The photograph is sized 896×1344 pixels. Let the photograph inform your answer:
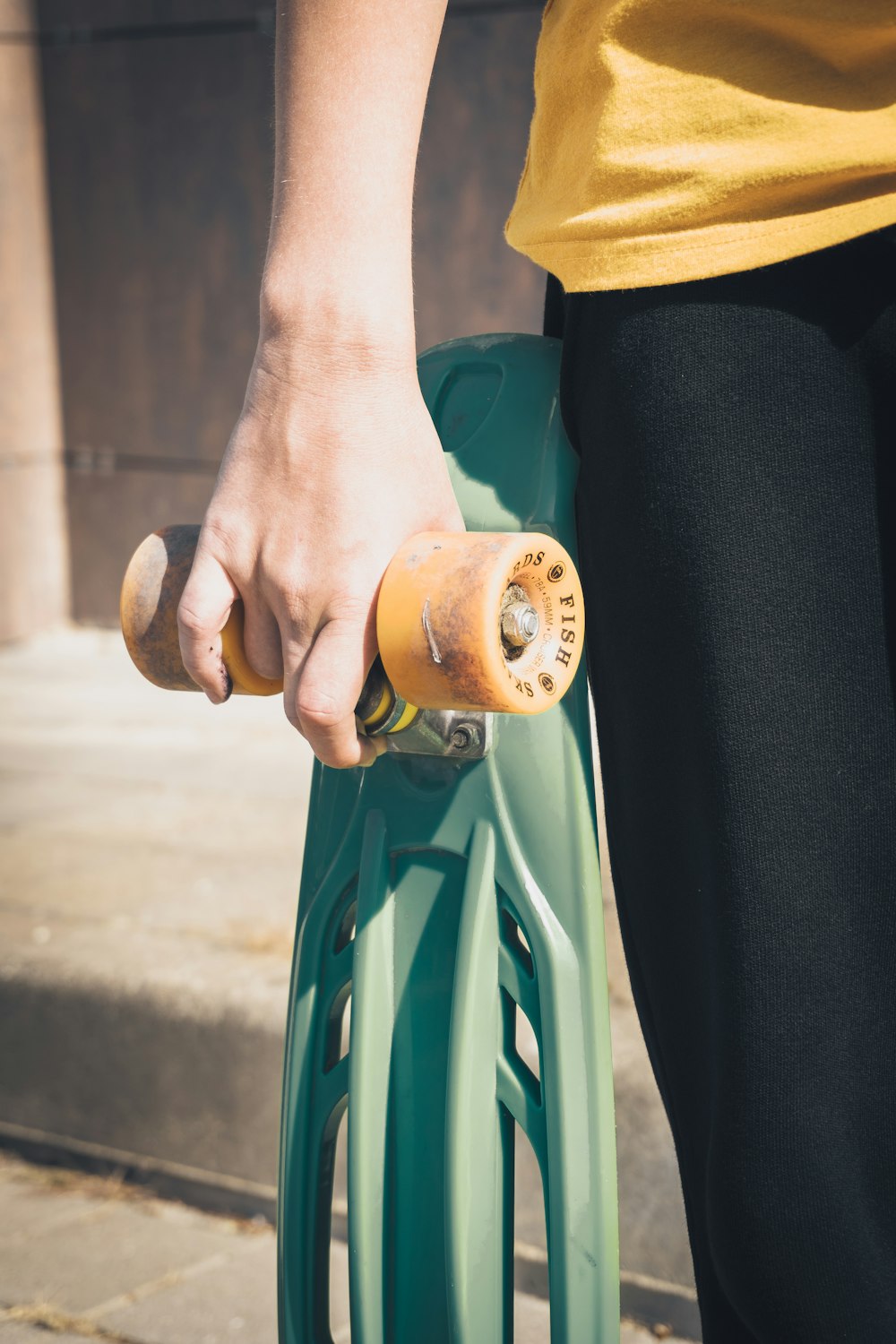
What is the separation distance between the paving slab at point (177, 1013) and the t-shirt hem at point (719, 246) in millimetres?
1247

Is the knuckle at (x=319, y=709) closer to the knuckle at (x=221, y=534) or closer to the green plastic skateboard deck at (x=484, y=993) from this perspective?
the knuckle at (x=221, y=534)

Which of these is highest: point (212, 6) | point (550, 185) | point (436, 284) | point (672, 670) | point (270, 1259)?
point (212, 6)

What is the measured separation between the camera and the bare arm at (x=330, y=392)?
83 cm

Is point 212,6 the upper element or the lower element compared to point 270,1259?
upper

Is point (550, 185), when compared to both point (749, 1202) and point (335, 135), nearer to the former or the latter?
point (335, 135)

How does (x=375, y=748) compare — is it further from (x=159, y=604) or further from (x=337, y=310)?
(x=337, y=310)

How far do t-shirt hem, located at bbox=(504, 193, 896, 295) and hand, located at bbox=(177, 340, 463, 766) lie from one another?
13 centimetres

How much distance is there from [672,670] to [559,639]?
0.07 meters

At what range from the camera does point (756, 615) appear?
85 cm

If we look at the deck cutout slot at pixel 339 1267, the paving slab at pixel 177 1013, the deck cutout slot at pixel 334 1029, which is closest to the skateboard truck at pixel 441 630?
the deck cutout slot at pixel 334 1029

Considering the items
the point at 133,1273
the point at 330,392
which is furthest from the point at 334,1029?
the point at 133,1273

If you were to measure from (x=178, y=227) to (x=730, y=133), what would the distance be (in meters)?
4.77

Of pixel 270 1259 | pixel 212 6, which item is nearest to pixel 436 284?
pixel 212 6

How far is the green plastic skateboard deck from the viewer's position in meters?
0.99
